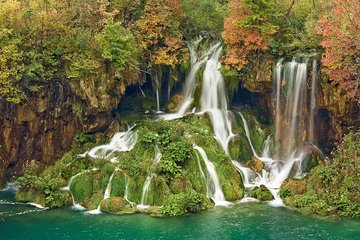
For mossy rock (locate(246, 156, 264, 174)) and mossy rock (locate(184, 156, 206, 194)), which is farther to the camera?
mossy rock (locate(246, 156, 264, 174))

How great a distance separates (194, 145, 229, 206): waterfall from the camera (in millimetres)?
28578

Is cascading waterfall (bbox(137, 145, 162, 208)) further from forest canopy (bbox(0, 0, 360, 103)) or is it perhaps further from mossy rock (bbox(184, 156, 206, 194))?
forest canopy (bbox(0, 0, 360, 103))

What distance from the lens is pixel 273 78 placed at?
110 feet

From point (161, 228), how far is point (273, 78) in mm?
13946

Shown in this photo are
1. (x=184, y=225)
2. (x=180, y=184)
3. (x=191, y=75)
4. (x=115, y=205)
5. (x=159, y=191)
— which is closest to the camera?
(x=184, y=225)

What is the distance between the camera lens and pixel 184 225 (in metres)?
25.0

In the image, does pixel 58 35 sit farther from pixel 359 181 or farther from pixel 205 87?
pixel 359 181

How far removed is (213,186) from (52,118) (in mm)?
11868

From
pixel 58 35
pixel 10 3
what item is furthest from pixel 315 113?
pixel 10 3

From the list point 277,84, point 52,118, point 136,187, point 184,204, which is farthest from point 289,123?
point 52,118

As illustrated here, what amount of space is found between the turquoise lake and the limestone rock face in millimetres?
6424

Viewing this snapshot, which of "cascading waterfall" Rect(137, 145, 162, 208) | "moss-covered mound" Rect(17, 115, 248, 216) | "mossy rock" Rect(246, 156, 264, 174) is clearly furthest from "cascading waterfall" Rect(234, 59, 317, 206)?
"cascading waterfall" Rect(137, 145, 162, 208)

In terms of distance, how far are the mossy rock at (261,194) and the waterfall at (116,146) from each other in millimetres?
7933

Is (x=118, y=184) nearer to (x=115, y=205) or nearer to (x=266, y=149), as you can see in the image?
(x=115, y=205)
